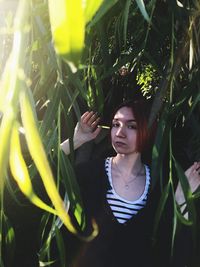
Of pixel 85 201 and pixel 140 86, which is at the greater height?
pixel 140 86

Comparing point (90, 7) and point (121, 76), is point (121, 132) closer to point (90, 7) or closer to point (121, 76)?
point (121, 76)

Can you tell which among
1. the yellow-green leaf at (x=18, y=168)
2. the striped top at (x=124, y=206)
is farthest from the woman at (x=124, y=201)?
the yellow-green leaf at (x=18, y=168)

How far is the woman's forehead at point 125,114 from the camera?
1.24 metres

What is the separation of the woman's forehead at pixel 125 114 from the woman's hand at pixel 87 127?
A: 5cm

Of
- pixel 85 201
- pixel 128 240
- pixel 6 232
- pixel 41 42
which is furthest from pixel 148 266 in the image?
pixel 41 42

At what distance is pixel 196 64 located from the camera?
111 centimetres

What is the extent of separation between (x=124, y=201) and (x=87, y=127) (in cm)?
20

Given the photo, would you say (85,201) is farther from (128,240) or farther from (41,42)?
(41,42)

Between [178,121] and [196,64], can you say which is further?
[178,121]

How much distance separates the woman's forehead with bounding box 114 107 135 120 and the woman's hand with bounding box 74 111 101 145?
0.16ft

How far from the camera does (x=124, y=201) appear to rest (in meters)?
1.25

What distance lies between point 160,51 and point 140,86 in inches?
12.1

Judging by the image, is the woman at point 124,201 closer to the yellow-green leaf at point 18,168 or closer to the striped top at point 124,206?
the striped top at point 124,206

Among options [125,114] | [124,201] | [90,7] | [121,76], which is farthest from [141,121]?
[90,7]
